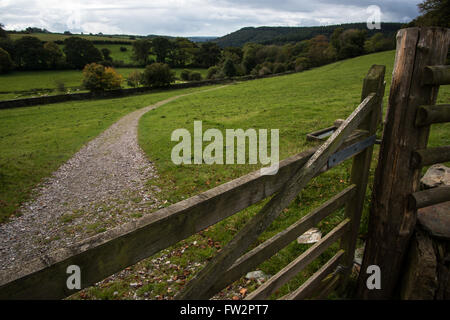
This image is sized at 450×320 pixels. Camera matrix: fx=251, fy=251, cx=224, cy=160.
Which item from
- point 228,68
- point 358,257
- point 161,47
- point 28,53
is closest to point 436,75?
point 358,257

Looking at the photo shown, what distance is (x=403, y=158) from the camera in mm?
2926

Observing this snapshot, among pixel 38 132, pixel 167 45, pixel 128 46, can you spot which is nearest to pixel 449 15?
pixel 38 132

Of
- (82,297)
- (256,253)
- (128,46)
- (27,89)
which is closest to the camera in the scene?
(256,253)

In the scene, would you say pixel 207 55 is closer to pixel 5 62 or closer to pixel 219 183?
pixel 5 62

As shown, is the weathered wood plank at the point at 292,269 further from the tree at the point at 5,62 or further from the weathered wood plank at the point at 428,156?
the tree at the point at 5,62

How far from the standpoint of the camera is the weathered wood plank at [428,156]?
Answer: 2871 millimetres

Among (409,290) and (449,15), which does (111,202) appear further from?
(449,15)

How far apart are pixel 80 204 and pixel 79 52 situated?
270ft

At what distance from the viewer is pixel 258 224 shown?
210 cm

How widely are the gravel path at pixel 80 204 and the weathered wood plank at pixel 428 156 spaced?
6.78 metres

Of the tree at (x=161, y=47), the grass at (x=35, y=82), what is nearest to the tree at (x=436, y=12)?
the grass at (x=35, y=82)

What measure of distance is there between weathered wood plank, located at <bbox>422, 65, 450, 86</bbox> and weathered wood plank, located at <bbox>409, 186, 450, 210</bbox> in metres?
1.30

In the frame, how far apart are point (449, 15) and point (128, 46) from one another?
347 ft
